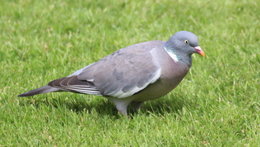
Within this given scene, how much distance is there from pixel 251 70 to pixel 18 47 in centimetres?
274

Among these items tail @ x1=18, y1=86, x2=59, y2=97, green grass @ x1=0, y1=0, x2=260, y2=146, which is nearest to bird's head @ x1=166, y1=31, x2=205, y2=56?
green grass @ x1=0, y1=0, x2=260, y2=146

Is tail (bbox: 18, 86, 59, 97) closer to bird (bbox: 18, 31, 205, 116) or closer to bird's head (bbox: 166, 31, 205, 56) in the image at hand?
bird (bbox: 18, 31, 205, 116)

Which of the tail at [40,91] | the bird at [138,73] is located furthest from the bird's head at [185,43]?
the tail at [40,91]

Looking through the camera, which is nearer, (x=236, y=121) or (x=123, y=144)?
(x=123, y=144)

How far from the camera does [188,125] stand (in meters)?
4.11

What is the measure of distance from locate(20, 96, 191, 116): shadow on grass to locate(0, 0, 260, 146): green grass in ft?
0.03

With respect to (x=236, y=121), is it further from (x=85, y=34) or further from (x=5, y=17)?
(x=5, y=17)

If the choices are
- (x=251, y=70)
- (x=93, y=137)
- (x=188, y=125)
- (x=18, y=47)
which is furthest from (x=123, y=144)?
(x=18, y=47)

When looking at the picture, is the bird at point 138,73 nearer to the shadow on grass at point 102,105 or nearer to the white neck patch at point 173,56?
the white neck patch at point 173,56

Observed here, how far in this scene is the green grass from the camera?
4016mm

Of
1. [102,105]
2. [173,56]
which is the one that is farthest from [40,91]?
[173,56]

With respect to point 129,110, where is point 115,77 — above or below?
above

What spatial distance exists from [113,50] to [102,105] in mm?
1320

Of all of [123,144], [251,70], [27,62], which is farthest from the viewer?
[27,62]
